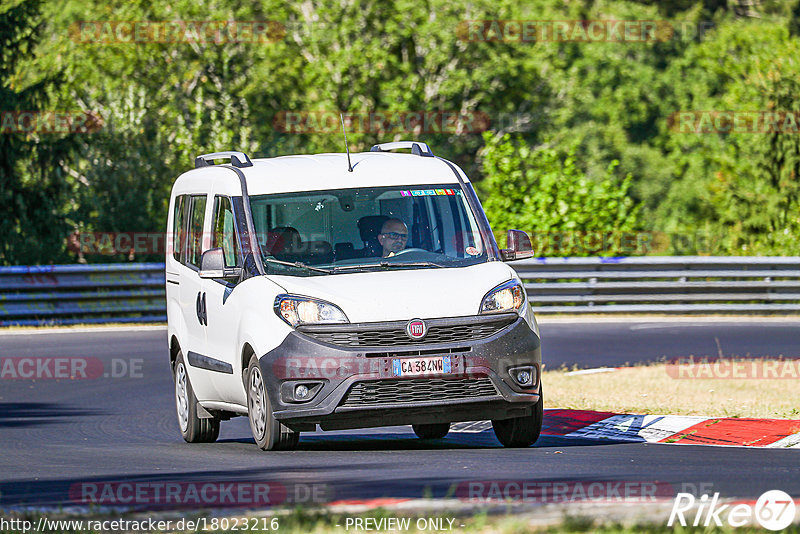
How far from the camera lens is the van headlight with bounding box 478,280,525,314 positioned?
949 centimetres

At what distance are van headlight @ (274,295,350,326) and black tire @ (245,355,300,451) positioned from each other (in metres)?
0.45

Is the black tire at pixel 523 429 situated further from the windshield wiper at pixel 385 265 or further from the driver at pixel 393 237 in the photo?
the driver at pixel 393 237

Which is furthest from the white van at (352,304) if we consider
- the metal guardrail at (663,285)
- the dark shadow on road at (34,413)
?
the metal guardrail at (663,285)

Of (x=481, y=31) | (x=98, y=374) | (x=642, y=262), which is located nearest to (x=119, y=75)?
(x=481, y=31)

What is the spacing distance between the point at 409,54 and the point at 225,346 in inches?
1542

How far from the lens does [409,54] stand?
48.6m

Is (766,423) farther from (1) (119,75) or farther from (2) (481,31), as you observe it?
(1) (119,75)

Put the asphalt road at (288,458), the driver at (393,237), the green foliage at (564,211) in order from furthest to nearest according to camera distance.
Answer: the green foliage at (564,211) < the driver at (393,237) < the asphalt road at (288,458)

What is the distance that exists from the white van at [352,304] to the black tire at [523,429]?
12 mm

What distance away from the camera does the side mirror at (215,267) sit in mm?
9977

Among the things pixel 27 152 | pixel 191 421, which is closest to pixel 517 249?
pixel 191 421

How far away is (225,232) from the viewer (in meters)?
10.7

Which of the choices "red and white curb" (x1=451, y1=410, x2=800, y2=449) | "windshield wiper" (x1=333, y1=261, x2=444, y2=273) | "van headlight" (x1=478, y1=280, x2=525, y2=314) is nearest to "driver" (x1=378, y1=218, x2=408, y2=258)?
"windshield wiper" (x1=333, y1=261, x2=444, y2=273)

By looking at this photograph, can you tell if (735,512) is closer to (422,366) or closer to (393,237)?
(422,366)
